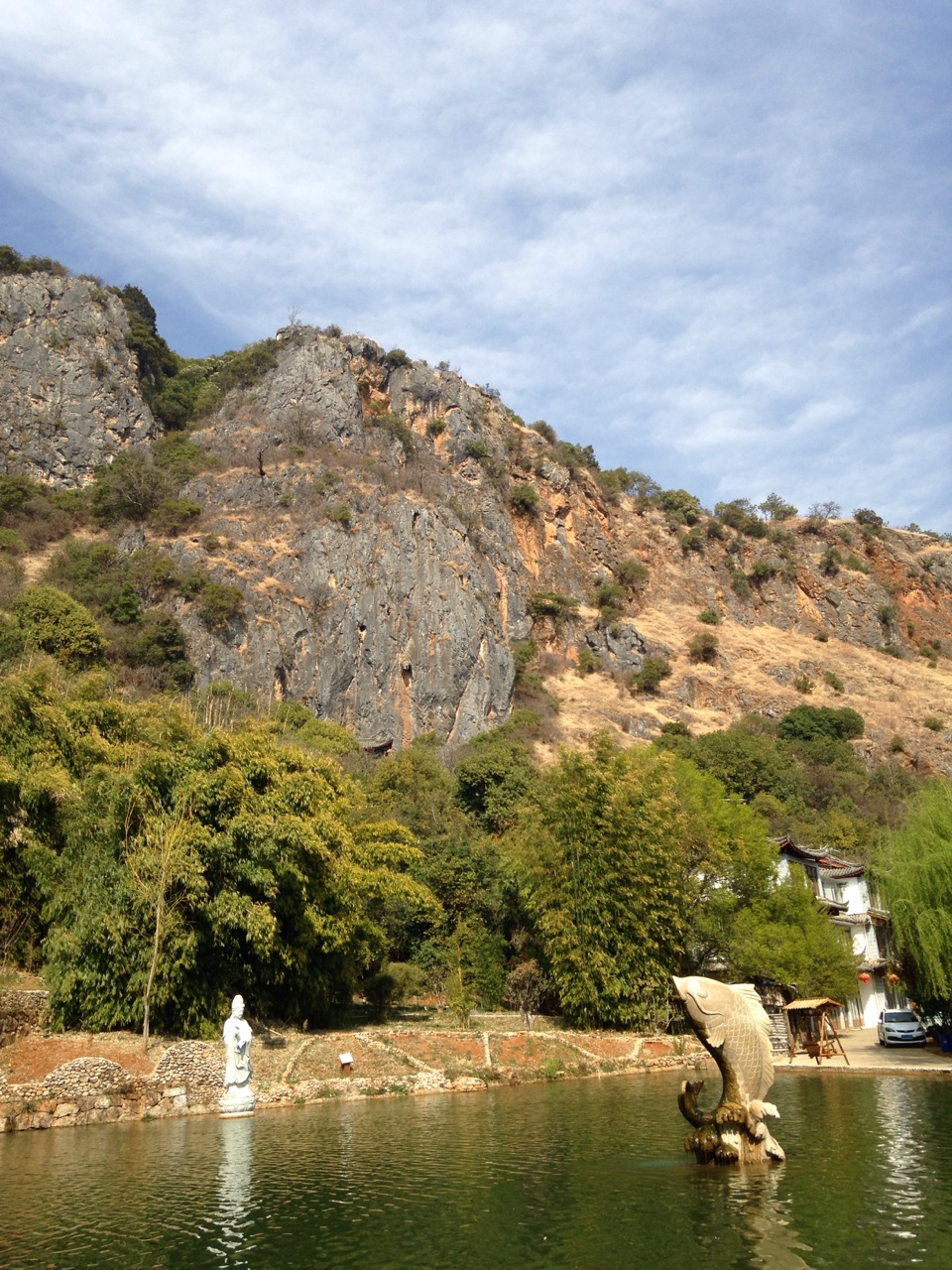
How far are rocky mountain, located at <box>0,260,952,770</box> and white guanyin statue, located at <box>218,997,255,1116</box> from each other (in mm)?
39464

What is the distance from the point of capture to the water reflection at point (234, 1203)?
8.68m

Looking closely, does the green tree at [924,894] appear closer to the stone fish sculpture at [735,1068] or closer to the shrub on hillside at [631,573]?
the stone fish sculpture at [735,1068]

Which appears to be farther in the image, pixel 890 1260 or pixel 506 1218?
pixel 506 1218

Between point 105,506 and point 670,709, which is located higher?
point 105,506

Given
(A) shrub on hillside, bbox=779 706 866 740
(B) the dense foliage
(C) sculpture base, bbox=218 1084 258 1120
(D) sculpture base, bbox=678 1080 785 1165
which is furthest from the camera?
(A) shrub on hillside, bbox=779 706 866 740

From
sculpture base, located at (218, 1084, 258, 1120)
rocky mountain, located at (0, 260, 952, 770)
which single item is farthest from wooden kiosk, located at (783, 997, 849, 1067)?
rocky mountain, located at (0, 260, 952, 770)

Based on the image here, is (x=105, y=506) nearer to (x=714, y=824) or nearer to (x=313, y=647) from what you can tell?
(x=313, y=647)

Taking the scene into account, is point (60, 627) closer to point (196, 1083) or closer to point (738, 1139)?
point (196, 1083)

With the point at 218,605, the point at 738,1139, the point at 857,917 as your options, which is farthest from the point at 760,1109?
the point at 218,605

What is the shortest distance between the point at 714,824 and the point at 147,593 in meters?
41.1

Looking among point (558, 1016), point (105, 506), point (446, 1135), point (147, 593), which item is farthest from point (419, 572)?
point (446, 1135)

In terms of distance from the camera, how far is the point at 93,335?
77.1 meters

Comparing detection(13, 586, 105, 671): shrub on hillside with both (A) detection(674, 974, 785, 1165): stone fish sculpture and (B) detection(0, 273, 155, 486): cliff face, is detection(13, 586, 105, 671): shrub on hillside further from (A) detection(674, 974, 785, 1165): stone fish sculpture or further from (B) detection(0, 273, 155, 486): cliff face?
(A) detection(674, 974, 785, 1165): stone fish sculpture

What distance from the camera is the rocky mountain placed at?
203 ft
